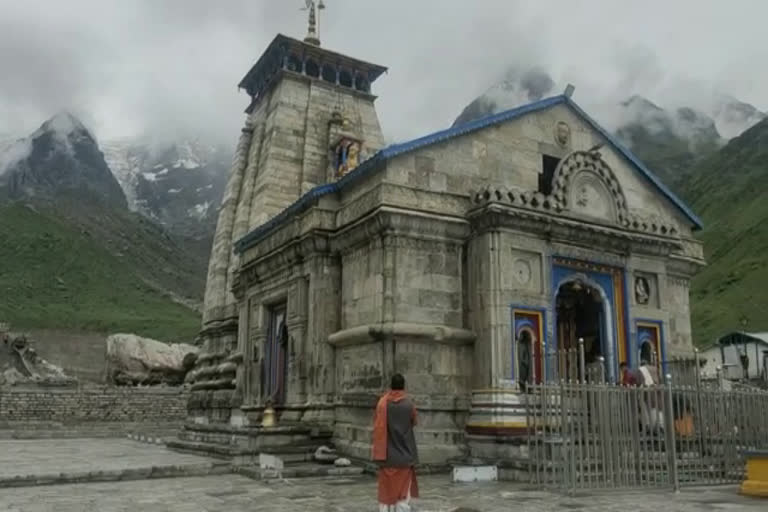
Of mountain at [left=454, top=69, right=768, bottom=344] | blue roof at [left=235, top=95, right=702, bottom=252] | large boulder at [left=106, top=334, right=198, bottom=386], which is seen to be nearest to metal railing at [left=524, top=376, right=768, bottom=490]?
blue roof at [left=235, top=95, right=702, bottom=252]

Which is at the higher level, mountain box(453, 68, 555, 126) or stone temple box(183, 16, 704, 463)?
mountain box(453, 68, 555, 126)

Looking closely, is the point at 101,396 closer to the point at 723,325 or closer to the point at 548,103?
the point at 548,103

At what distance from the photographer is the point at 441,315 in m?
15.2

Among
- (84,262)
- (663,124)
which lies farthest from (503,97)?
(84,262)

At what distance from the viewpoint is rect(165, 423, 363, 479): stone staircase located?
13.3 metres

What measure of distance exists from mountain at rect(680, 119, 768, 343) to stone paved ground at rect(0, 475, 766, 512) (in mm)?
51564

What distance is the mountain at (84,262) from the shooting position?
60125 mm

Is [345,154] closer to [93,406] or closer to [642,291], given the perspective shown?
[642,291]

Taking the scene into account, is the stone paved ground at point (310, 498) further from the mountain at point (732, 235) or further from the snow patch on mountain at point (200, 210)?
the snow patch on mountain at point (200, 210)

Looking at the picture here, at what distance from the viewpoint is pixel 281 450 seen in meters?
14.7

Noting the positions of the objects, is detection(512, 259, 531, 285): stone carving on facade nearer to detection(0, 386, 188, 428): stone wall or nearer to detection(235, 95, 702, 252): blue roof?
detection(235, 95, 702, 252): blue roof

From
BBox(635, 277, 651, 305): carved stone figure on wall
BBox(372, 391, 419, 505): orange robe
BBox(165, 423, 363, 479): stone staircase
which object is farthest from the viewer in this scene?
BBox(635, 277, 651, 305): carved stone figure on wall

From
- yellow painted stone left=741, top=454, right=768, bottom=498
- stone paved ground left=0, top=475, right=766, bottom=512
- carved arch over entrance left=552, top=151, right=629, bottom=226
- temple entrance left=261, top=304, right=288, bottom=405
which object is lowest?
stone paved ground left=0, top=475, right=766, bottom=512

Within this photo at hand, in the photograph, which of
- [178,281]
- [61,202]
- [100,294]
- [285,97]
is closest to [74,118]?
[61,202]
